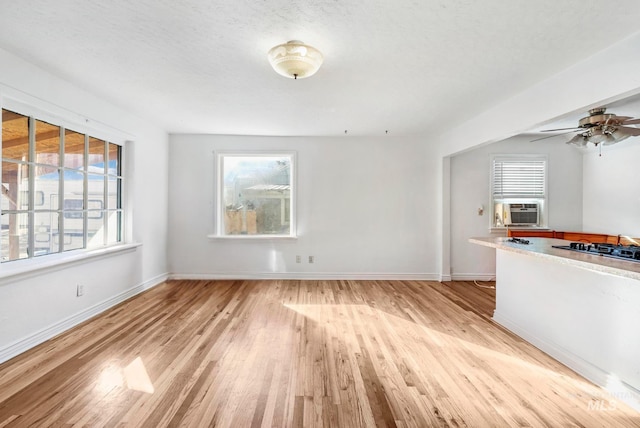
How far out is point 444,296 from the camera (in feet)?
13.7

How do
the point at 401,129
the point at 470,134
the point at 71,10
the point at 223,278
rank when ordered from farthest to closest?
the point at 223,278 < the point at 401,129 < the point at 470,134 < the point at 71,10

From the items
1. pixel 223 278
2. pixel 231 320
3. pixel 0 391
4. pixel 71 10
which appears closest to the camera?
pixel 71 10

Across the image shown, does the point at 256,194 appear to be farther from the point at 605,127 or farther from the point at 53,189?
the point at 605,127

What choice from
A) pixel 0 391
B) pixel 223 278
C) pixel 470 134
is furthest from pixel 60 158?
pixel 470 134

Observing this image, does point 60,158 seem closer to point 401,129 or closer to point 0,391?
point 0,391

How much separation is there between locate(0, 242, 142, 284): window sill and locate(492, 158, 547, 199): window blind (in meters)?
5.79

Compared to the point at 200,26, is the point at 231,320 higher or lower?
lower

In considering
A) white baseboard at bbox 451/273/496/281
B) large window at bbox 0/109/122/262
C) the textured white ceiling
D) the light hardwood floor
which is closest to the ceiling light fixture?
the textured white ceiling

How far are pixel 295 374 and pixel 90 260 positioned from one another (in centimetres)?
266

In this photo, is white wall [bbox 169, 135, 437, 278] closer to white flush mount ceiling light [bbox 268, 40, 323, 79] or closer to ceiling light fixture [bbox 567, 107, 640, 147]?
ceiling light fixture [bbox 567, 107, 640, 147]

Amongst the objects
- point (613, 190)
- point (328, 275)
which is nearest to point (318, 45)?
point (328, 275)

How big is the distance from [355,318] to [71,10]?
11.2 ft

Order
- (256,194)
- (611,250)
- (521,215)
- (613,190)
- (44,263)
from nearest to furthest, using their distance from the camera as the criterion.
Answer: (611,250) < (44,263) < (613,190) < (521,215) < (256,194)

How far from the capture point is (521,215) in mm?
5004
